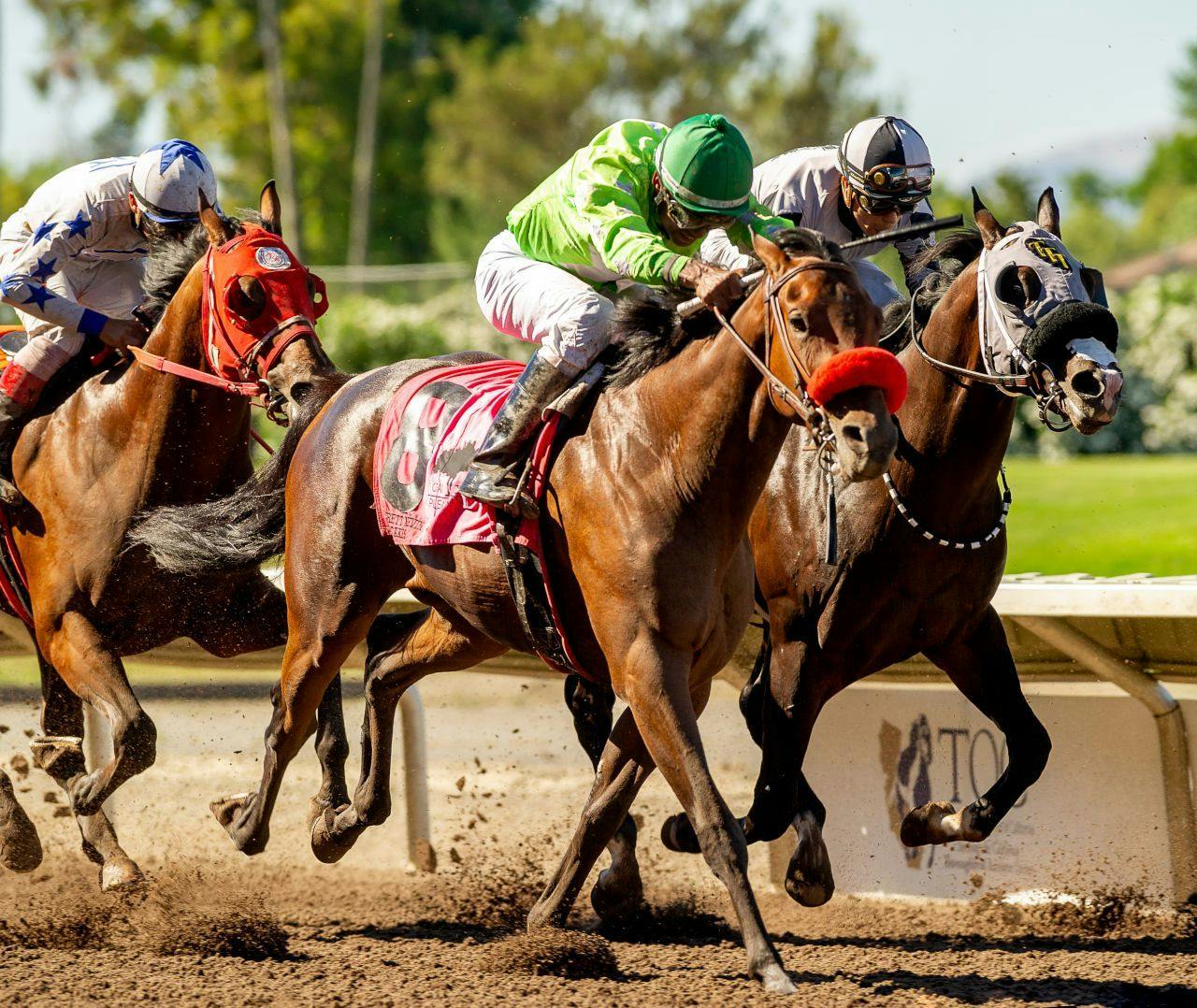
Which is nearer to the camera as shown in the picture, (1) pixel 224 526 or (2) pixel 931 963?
(2) pixel 931 963

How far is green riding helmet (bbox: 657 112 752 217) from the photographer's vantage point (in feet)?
13.0

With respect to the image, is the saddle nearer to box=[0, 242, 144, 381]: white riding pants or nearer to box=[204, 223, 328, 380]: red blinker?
box=[204, 223, 328, 380]: red blinker

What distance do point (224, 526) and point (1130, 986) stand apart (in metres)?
2.91

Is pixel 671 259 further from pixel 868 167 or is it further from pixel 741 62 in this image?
pixel 741 62

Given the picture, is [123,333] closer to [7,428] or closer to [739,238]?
[7,428]

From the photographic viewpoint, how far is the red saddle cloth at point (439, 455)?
4.52 metres

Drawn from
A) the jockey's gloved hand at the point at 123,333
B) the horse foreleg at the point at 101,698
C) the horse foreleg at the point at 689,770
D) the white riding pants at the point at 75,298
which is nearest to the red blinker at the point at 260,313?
the jockey's gloved hand at the point at 123,333

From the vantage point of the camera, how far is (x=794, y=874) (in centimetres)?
447

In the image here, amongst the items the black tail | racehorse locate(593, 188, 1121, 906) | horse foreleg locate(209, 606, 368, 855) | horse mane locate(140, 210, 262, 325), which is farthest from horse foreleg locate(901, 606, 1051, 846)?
horse mane locate(140, 210, 262, 325)

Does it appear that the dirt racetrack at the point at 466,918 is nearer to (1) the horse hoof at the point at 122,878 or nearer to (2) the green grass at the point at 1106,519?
(1) the horse hoof at the point at 122,878

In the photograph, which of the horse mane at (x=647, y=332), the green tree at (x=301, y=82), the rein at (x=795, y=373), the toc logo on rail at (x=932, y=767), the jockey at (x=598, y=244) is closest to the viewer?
the rein at (x=795, y=373)

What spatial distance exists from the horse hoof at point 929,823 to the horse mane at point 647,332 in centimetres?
164

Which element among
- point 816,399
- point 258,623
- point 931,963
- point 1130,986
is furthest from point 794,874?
point 258,623

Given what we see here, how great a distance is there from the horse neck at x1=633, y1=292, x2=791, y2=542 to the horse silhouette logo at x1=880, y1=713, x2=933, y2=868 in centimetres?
204
